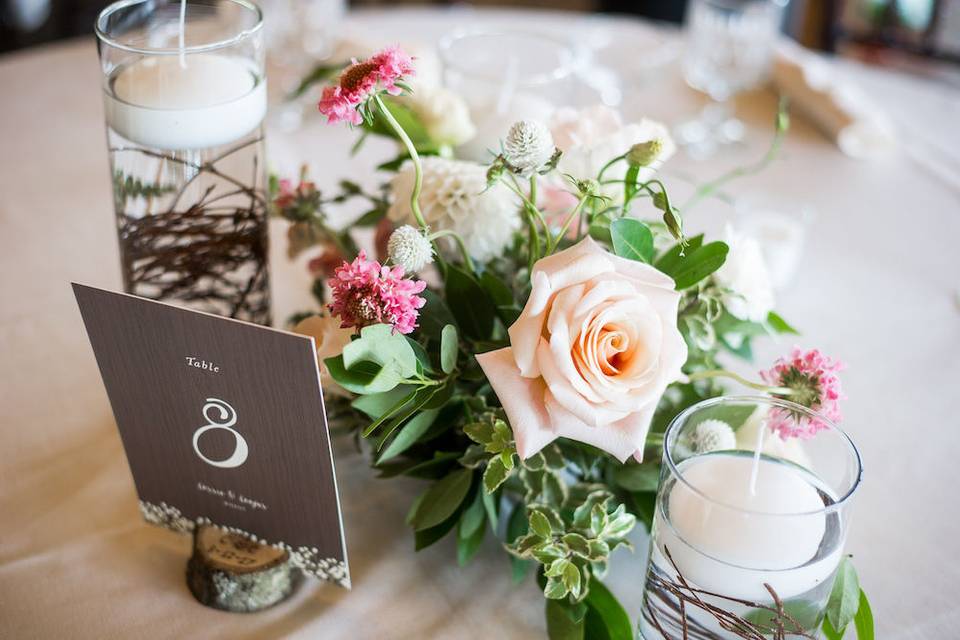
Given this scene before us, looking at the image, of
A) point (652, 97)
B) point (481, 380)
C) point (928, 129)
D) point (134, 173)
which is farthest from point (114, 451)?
point (928, 129)

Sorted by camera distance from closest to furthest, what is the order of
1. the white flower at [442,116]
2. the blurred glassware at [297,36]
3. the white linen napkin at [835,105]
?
the white flower at [442,116]
the white linen napkin at [835,105]
the blurred glassware at [297,36]

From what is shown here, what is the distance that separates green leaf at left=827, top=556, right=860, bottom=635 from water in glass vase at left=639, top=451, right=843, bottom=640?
3 centimetres

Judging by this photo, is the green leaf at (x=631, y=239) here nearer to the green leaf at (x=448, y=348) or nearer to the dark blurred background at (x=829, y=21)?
the green leaf at (x=448, y=348)

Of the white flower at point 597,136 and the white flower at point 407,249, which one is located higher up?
the white flower at point 597,136

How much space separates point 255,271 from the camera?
2.45ft

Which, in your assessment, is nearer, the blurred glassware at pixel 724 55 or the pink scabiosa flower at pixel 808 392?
the pink scabiosa flower at pixel 808 392

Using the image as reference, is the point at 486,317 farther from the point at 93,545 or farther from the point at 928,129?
the point at 928,129

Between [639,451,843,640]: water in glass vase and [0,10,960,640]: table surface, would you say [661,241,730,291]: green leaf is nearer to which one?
[639,451,843,640]: water in glass vase

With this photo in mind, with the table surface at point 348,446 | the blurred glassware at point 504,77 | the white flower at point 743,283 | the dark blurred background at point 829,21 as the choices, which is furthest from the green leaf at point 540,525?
the dark blurred background at point 829,21

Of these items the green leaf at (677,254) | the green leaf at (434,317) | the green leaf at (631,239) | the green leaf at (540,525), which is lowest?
the green leaf at (540,525)

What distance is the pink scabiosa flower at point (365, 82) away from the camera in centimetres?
51

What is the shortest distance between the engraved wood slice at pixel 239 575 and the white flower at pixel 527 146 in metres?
0.33

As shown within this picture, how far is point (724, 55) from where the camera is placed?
4.23 ft

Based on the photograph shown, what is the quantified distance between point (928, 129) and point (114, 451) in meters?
1.19
